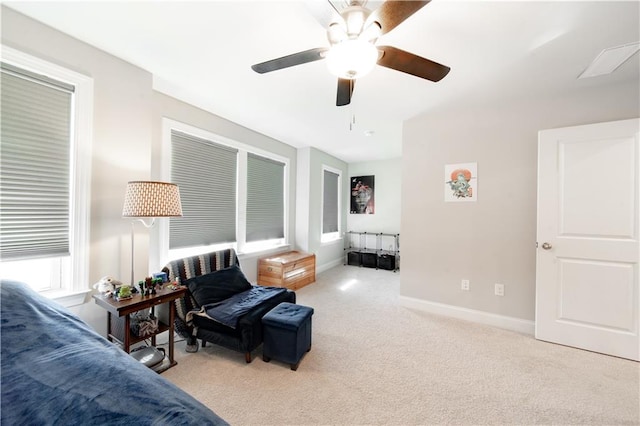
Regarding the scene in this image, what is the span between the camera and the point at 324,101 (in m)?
2.73

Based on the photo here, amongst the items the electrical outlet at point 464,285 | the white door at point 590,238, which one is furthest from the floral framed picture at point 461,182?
the electrical outlet at point 464,285

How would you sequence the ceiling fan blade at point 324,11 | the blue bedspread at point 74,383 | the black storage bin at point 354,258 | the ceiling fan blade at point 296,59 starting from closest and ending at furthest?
1. the blue bedspread at point 74,383
2. the ceiling fan blade at point 324,11
3. the ceiling fan blade at point 296,59
4. the black storage bin at point 354,258

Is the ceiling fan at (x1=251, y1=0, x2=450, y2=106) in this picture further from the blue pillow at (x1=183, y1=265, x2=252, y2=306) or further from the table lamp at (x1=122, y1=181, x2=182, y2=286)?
the blue pillow at (x1=183, y1=265, x2=252, y2=306)

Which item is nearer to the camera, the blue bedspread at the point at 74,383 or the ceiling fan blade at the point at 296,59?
the blue bedspread at the point at 74,383

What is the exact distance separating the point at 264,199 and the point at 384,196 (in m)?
2.98

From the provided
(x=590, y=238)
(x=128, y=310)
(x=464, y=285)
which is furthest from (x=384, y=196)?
(x=128, y=310)

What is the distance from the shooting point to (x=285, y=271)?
12.2 ft

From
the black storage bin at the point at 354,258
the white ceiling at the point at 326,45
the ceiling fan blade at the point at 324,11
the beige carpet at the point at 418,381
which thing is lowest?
the beige carpet at the point at 418,381

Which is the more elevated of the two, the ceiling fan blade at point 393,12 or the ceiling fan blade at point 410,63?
the ceiling fan blade at point 393,12

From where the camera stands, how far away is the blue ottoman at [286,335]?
1.97 metres

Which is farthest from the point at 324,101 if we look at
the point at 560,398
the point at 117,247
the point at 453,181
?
the point at 560,398

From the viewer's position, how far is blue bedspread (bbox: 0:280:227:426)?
2.37 feet

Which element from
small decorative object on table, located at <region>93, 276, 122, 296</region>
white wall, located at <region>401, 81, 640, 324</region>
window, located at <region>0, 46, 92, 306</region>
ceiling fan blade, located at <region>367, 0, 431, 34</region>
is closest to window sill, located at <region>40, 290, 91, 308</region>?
window, located at <region>0, 46, 92, 306</region>

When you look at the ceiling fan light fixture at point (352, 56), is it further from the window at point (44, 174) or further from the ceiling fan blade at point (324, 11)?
the window at point (44, 174)
